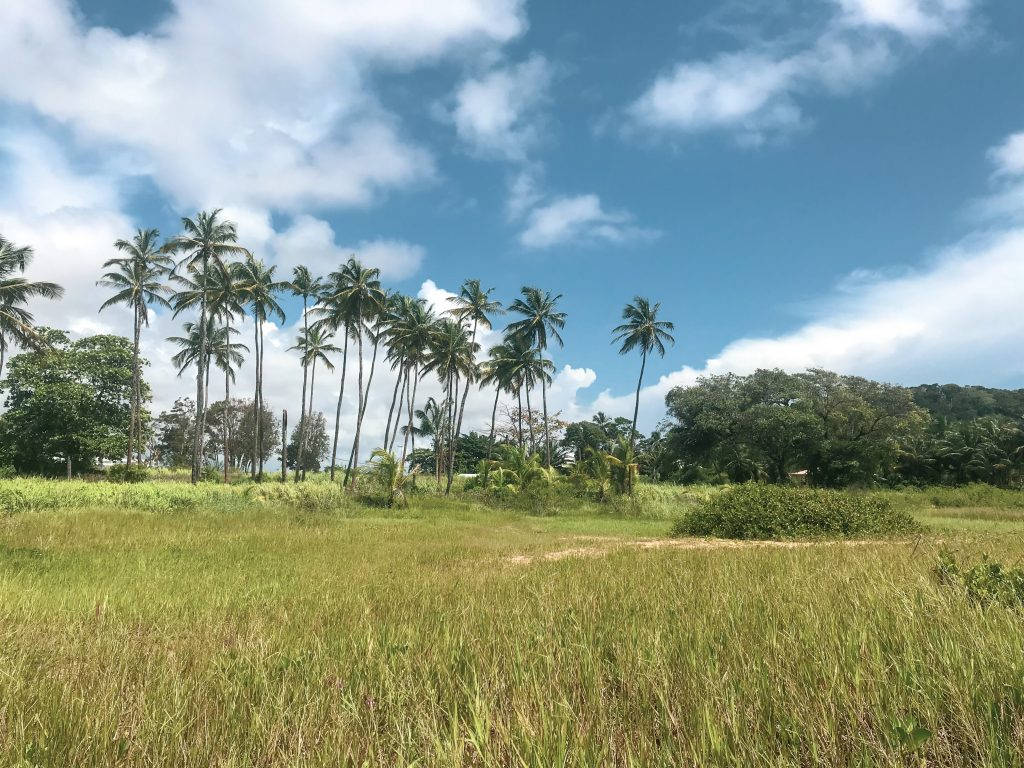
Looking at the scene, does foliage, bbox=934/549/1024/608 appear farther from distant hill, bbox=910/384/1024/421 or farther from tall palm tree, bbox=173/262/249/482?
distant hill, bbox=910/384/1024/421

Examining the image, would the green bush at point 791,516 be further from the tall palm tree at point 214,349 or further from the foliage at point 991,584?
the tall palm tree at point 214,349

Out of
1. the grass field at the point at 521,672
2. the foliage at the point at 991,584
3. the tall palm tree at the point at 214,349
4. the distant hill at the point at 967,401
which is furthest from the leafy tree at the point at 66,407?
the distant hill at the point at 967,401

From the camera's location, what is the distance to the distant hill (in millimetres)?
66688

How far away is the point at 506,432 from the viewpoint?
60.7 m

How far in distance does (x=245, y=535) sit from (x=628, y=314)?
128 feet

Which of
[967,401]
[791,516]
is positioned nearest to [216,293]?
[791,516]

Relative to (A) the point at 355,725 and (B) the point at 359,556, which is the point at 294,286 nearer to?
(B) the point at 359,556

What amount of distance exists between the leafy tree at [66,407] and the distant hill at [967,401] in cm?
8017

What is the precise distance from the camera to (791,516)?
16.9 m

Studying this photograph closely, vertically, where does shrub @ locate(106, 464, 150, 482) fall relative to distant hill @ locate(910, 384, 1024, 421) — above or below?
below

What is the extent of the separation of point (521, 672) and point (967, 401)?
90.0 m

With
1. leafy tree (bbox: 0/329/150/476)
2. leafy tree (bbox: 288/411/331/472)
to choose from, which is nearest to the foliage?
leafy tree (bbox: 0/329/150/476)

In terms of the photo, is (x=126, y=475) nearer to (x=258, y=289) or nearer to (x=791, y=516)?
(x=258, y=289)

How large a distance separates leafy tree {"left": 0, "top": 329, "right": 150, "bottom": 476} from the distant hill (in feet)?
263
